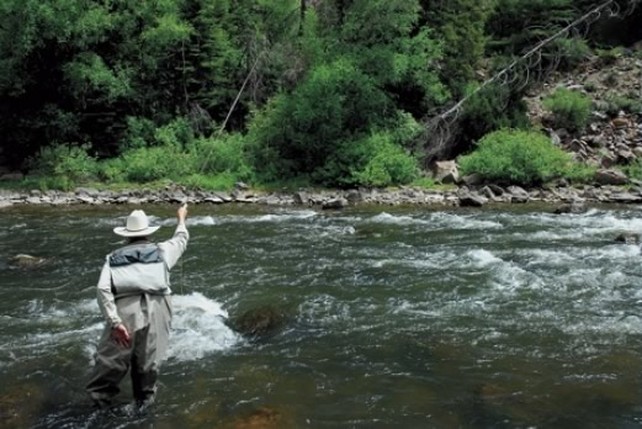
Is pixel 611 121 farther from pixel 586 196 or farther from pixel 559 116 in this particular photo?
pixel 586 196

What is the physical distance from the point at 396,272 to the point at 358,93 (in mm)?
14749

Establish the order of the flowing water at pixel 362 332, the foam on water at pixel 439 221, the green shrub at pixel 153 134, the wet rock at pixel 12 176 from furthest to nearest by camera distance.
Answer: the green shrub at pixel 153 134 → the wet rock at pixel 12 176 → the foam on water at pixel 439 221 → the flowing water at pixel 362 332

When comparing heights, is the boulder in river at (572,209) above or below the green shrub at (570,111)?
below

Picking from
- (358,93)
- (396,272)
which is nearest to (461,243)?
(396,272)

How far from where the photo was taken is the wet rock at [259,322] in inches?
350

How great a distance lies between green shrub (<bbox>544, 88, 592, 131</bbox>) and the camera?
28250 millimetres

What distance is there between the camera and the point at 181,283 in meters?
11.6

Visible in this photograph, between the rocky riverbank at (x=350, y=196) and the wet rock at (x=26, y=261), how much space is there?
9434mm

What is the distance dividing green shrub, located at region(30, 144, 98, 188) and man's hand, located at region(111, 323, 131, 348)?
20302 mm

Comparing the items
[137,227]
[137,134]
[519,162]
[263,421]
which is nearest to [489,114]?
[519,162]

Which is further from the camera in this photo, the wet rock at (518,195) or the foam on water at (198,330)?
the wet rock at (518,195)

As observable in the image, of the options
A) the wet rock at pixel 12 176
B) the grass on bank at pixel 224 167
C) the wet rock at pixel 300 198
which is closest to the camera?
the wet rock at pixel 300 198

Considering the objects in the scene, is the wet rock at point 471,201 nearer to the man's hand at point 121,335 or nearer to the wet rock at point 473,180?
the wet rock at point 473,180

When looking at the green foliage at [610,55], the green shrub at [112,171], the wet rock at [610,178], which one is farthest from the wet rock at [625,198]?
the green shrub at [112,171]
